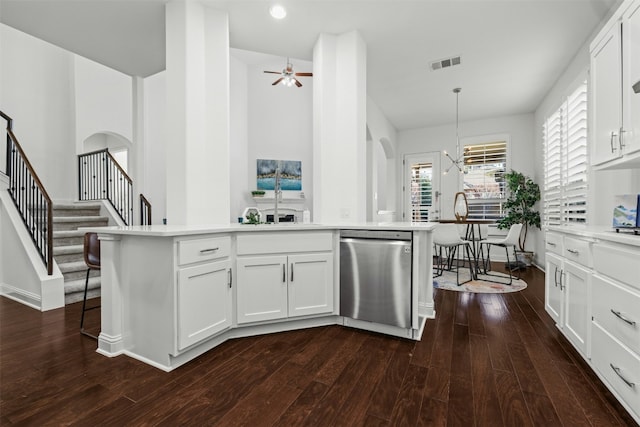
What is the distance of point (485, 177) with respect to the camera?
20.8 feet

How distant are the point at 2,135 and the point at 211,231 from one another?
18.1 ft

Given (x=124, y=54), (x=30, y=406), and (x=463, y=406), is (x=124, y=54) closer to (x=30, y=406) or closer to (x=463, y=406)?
(x=30, y=406)

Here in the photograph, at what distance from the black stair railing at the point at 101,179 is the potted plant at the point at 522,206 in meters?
7.16

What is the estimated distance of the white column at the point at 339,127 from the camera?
10.4ft

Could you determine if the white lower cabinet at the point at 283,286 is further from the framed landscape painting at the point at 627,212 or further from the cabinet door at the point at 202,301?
the framed landscape painting at the point at 627,212

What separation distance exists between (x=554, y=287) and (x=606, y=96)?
154cm

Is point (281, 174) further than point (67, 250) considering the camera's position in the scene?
Yes

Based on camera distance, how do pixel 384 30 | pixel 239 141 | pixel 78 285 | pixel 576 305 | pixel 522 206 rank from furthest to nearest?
pixel 239 141 < pixel 522 206 < pixel 78 285 < pixel 384 30 < pixel 576 305

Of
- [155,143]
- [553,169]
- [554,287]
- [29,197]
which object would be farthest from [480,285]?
[155,143]

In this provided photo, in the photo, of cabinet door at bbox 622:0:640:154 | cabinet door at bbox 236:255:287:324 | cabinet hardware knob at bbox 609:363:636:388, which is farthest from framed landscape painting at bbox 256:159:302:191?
cabinet hardware knob at bbox 609:363:636:388

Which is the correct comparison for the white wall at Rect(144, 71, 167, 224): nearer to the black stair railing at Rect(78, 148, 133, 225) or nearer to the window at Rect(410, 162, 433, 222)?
the black stair railing at Rect(78, 148, 133, 225)

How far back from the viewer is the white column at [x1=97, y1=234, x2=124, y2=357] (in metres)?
2.13

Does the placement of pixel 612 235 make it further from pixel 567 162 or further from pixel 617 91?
pixel 567 162

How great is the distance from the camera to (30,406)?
1.57 meters
